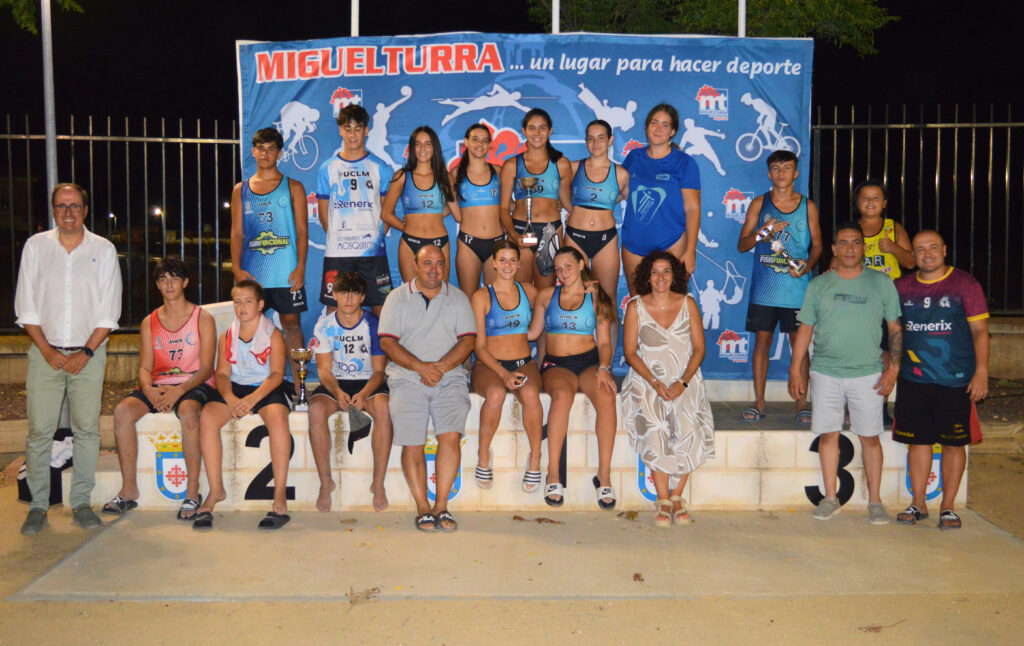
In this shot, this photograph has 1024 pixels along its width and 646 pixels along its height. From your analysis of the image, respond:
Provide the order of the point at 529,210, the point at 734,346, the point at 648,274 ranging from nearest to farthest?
the point at 648,274 < the point at 529,210 < the point at 734,346

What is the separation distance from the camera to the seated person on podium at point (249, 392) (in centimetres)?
515

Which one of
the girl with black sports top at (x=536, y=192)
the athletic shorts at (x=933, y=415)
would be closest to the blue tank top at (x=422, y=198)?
the girl with black sports top at (x=536, y=192)

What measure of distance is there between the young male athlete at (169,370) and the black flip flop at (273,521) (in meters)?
0.50

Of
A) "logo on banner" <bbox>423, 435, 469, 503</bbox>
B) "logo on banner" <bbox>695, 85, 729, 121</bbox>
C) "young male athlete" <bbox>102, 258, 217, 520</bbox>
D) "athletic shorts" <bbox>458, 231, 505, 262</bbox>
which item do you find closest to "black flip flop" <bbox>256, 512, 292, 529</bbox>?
"young male athlete" <bbox>102, 258, 217, 520</bbox>

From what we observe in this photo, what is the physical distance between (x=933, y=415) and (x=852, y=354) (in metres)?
0.55

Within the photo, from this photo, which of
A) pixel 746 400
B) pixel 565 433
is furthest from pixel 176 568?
pixel 746 400

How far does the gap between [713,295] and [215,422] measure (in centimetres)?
379

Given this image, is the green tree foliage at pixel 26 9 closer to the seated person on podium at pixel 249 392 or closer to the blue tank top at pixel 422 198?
the blue tank top at pixel 422 198

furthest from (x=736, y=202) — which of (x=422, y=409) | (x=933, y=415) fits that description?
(x=422, y=409)

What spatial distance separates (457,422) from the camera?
5117mm

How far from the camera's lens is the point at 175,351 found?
5.36 meters

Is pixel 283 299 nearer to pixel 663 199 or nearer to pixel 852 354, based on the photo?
pixel 663 199

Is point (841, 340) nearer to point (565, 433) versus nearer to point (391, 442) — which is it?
point (565, 433)

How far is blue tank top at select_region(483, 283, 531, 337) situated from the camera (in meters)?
5.45
